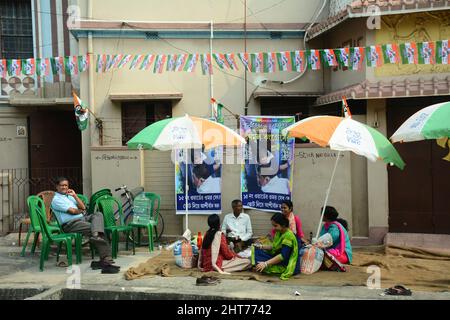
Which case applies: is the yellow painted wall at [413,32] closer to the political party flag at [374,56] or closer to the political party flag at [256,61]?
the political party flag at [374,56]

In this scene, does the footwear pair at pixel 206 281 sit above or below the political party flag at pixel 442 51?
below

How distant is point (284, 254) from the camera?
740 centimetres

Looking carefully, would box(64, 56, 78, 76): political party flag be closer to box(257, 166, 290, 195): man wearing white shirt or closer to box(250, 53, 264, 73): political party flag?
box(250, 53, 264, 73): political party flag

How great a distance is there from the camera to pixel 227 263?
25.3 ft

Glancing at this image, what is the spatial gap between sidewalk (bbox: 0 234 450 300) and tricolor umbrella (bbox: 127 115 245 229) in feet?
6.59

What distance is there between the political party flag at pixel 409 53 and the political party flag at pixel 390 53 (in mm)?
112

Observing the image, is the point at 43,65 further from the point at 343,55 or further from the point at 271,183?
the point at 343,55

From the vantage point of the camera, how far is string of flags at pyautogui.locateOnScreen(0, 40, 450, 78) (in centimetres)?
951

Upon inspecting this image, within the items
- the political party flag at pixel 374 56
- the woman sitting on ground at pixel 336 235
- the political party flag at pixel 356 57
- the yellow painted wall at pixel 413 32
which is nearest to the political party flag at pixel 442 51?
the yellow painted wall at pixel 413 32

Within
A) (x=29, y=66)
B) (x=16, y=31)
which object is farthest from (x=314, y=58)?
(x=16, y=31)

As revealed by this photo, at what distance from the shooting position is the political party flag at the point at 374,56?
384 inches

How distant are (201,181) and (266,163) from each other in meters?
1.36

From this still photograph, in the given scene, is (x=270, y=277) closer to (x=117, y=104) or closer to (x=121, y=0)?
(x=117, y=104)

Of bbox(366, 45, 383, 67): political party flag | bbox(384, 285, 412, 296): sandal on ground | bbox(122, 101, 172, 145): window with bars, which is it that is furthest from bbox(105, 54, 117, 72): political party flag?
bbox(384, 285, 412, 296): sandal on ground
